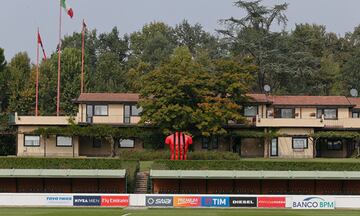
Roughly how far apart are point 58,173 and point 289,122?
28.9 meters

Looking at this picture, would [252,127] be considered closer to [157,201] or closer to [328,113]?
[328,113]

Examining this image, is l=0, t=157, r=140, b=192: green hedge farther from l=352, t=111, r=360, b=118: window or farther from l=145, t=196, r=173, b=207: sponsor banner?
l=352, t=111, r=360, b=118: window

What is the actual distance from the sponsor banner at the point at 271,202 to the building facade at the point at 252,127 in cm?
2285

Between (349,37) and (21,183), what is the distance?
3320 inches

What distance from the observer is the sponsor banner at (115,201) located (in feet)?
185

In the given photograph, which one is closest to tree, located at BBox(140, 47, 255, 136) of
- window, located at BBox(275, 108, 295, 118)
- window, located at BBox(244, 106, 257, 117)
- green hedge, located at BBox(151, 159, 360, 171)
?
window, located at BBox(244, 106, 257, 117)

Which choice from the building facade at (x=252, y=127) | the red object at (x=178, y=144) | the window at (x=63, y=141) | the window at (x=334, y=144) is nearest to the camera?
the red object at (x=178, y=144)

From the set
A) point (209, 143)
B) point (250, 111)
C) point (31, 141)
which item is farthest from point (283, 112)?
point (31, 141)

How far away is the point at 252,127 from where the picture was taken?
81.3m

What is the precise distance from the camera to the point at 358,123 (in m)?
82.6

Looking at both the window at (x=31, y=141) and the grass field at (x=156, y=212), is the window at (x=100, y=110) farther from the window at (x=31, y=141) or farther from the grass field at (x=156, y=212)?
the grass field at (x=156, y=212)

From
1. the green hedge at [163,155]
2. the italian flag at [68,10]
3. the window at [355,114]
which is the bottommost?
the green hedge at [163,155]

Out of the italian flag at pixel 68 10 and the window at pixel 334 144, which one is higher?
the italian flag at pixel 68 10

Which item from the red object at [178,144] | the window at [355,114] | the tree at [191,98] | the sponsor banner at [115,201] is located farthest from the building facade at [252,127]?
the sponsor banner at [115,201]
